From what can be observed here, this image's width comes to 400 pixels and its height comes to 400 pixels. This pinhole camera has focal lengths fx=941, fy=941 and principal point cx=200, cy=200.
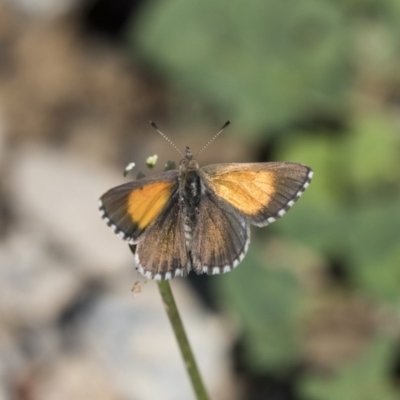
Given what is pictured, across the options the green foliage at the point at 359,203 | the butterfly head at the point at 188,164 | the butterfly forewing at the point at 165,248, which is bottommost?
the butterfly forewing at the point at 165,248

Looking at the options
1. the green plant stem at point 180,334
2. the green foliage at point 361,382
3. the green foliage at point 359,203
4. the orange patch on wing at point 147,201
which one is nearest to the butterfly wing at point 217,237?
the orange patch on wing at point 147,201

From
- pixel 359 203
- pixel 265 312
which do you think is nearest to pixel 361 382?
pixel 265 312

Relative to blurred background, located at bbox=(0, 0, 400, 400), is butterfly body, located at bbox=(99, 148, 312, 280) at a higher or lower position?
lower

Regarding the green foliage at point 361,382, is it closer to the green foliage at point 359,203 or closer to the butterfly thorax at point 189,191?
the green foliage at point 359,203

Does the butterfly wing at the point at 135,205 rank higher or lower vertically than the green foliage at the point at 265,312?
lower

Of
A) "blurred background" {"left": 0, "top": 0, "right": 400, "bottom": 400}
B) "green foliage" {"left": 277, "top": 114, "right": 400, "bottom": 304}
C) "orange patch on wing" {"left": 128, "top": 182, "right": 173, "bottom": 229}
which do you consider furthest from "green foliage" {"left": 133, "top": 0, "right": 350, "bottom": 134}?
"orange patch on wing" {"left": 128, "top": 182, "right": 173, "bottom": 229}

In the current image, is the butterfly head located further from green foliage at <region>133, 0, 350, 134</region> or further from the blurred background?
green foliage at <region>133, 0, 350, 134</region>

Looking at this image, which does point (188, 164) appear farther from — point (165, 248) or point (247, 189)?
point (165, 248)
